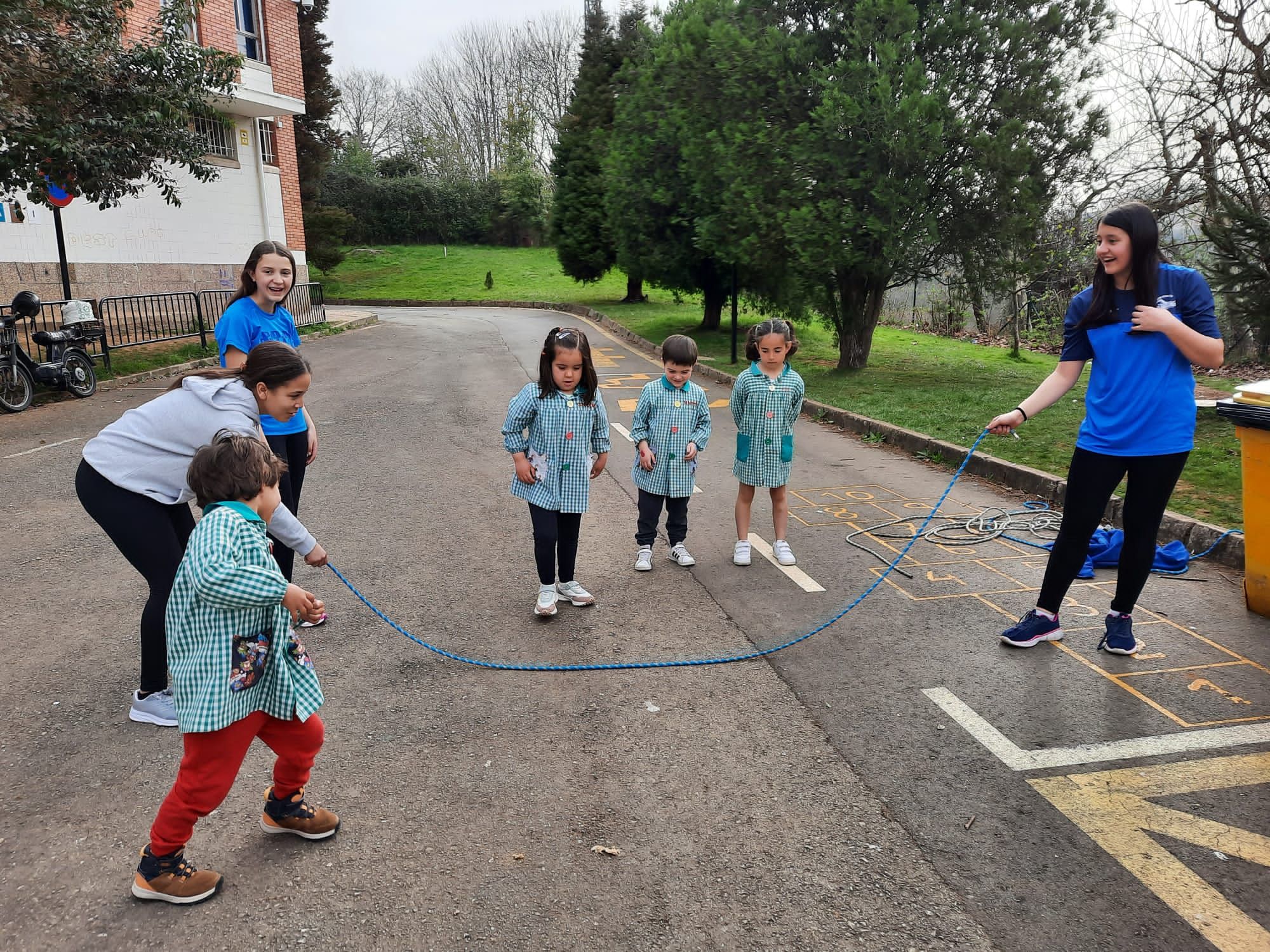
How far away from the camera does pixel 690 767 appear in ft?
11.3

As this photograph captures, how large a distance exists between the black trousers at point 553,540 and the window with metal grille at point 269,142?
25.2m

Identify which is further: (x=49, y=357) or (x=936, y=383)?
(x=936, y=383)

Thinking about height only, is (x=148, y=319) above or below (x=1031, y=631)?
above

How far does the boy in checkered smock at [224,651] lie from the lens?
2.54 meters

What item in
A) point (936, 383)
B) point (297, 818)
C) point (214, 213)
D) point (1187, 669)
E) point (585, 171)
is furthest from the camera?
point (585, 171)

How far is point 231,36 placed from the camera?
24359mm

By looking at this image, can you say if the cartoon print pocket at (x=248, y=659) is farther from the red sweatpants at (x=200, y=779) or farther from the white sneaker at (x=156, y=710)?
the white sneaker at (x=156, y=710)

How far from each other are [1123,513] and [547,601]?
2960mm

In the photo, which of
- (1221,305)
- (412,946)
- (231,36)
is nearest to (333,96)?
(231,36)

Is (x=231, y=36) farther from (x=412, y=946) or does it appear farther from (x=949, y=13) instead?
(x=412, y=946)

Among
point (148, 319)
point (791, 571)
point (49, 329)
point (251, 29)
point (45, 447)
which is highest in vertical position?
point (251, 29)

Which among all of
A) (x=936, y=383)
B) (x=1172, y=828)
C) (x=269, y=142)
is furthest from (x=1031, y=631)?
(x=269, y=142)

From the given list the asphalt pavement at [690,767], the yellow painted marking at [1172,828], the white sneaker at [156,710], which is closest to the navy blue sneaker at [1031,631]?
the asphalt pavement at [690,767]

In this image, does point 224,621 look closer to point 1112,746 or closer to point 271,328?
point 271,328
